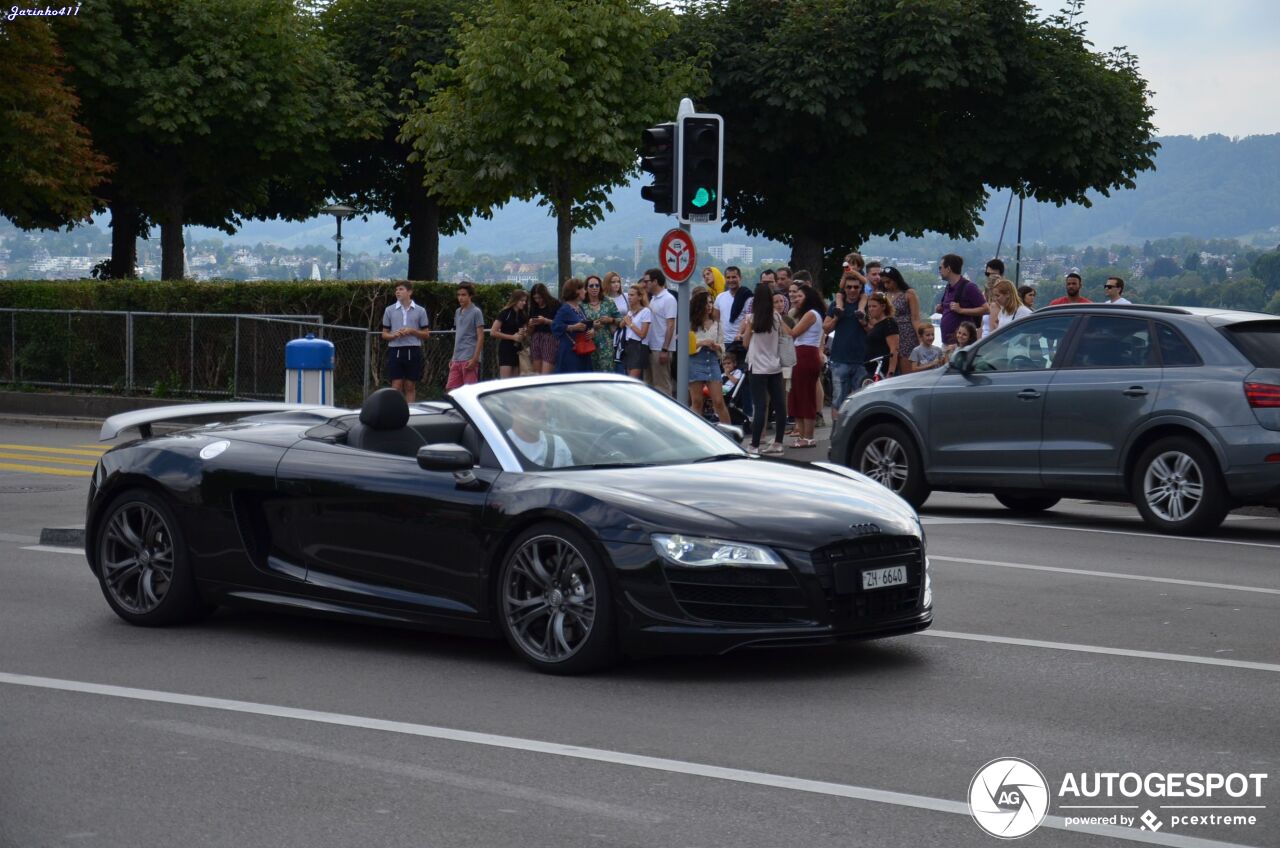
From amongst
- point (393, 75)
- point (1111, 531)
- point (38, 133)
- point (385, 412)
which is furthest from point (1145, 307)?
point (393, 75)

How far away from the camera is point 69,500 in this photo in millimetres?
16453

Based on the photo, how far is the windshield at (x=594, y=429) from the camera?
28.9ft

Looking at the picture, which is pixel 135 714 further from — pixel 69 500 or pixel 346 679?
pixel 69 500

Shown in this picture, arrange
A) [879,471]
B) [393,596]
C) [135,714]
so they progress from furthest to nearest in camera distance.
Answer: [879,471], [393,596], [135,714]

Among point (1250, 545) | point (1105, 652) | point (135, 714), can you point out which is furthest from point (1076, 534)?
point (135, 714)

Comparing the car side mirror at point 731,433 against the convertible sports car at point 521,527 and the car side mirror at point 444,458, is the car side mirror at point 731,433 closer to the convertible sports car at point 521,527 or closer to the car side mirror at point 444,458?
the convertible sports car at point 521,527

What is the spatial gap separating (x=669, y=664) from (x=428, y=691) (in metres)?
1.18

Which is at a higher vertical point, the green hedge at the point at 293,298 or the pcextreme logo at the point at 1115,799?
the green hedge at the point at 293,298

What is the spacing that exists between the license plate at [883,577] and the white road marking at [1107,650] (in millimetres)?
1038

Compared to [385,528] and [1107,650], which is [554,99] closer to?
[385,528]

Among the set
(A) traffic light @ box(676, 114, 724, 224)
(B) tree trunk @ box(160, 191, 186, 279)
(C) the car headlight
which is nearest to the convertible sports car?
(C) the car headlight

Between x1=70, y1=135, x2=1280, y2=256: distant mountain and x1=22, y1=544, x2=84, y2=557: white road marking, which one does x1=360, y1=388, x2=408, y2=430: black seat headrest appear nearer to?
x1=22, y1=544, x2=84, y2=557: white road marking

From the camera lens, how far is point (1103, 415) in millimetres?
14500

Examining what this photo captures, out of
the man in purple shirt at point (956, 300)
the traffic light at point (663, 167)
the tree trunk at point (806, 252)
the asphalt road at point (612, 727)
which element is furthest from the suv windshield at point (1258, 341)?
the tree trunk at point (806, 252)
